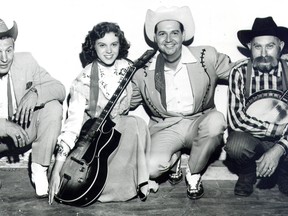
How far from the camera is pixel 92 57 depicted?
339cm

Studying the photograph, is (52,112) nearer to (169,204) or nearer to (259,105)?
(169,204)

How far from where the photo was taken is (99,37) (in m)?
3.22

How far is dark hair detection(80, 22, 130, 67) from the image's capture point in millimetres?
3238

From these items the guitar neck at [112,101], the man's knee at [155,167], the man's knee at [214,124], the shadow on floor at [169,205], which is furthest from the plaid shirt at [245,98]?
the guitar neck at [112,101]

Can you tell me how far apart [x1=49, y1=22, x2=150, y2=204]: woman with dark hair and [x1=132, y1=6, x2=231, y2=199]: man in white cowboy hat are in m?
0.17

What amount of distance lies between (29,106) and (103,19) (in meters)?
0.96

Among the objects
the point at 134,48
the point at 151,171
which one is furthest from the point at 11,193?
the point at 134,48

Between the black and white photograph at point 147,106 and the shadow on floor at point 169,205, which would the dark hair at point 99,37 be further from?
the shadow on floor at point 169,205

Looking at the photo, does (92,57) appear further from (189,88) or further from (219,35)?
(219,35)

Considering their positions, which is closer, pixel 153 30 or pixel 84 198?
pixel 84 198

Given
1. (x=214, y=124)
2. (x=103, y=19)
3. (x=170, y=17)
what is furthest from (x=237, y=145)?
(x=103, y=19)

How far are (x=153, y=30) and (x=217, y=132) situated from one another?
928 mm

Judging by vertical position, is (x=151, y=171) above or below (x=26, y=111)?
below

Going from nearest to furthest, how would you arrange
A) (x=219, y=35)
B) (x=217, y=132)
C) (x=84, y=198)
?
(x=84, y=198) → (x=217, y=132) → (x=219, y=35)
